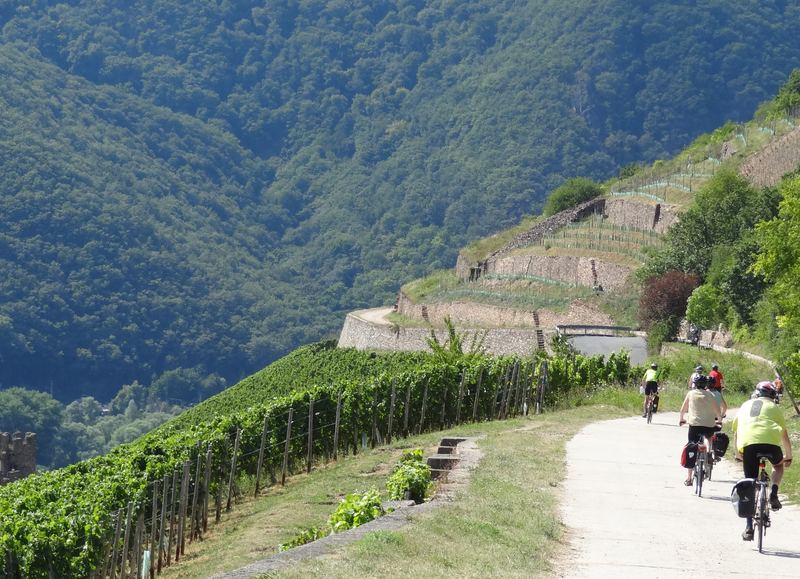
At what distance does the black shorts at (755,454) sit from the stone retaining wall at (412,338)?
35124 mm

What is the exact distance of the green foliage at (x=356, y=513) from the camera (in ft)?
48.5

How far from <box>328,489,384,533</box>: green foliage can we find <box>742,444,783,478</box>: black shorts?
12.1 feet

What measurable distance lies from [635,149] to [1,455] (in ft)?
425

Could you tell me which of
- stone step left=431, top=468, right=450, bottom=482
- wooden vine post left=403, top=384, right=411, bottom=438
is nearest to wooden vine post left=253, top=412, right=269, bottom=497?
wooden vine post left=403, top=384, right=411, bottom=438

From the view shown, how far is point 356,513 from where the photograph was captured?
49.1 ft

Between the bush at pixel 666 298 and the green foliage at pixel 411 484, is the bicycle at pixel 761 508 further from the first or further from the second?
the bush at pixel 666 298

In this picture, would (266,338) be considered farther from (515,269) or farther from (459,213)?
(515,269)

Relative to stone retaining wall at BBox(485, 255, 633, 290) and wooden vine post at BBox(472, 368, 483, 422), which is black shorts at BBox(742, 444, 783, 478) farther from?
stone retaining wall at BBox(485, 255, 633, 290)

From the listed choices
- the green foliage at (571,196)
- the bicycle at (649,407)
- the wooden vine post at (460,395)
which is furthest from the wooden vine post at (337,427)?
the green foliage at (571,196)

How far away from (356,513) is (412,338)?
5356 cm

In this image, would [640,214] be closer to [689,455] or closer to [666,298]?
[666,298]

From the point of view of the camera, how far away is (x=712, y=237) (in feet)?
202

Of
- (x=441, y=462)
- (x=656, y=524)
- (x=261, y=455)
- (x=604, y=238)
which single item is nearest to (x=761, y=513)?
(x=656, y=524)

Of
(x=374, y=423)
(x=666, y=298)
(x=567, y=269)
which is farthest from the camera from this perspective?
(x=567, y=269)
